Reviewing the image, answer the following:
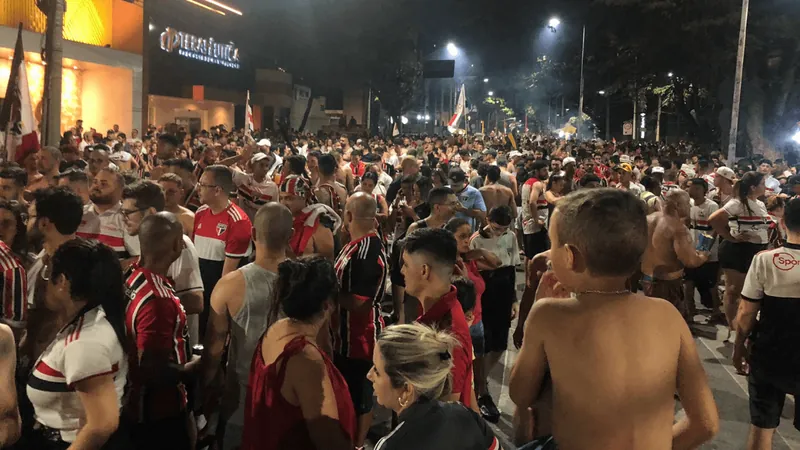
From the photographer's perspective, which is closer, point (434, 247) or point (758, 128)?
point (434, 247)

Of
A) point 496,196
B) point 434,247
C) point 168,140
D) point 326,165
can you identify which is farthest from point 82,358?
point 496,196

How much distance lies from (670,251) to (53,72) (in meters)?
9.70

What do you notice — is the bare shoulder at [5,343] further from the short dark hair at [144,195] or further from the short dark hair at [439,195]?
the short dark hair at [439,195]

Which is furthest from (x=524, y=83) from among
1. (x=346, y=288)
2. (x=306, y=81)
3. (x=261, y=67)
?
(x=346, y=288)

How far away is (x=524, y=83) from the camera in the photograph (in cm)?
8881

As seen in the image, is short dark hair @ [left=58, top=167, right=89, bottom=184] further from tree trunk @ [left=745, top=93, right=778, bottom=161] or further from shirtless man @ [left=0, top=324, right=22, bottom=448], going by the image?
tree trunk @ [left=745, top=93, right=778, bottom=161]

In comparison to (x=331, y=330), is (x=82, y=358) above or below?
above

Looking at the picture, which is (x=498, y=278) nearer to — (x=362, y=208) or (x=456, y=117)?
(x=362, y=208)

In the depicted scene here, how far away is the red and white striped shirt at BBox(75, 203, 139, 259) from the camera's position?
5297mm

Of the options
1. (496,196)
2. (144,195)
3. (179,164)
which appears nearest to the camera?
(144,195)

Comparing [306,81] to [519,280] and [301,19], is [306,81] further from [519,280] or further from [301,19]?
[519,280]

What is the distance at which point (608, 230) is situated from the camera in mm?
2191

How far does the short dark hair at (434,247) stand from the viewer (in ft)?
11.6

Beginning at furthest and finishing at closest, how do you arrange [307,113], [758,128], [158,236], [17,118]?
[307,113]
[758,128]
[17,118]
[158,236]
